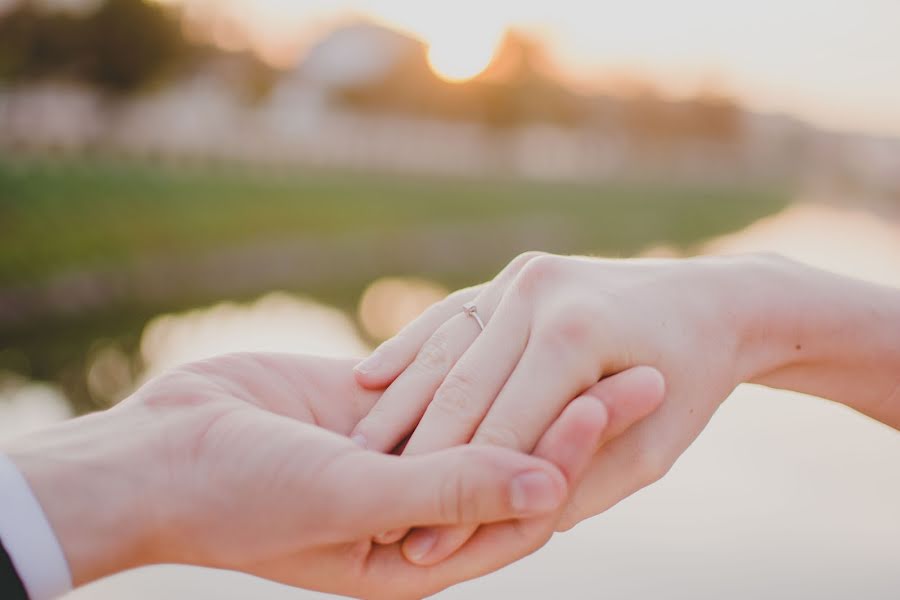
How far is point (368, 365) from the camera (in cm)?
229

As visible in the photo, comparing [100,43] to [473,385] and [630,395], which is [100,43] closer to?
[473,385]

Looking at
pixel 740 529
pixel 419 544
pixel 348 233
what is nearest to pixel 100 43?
pixel 348 233

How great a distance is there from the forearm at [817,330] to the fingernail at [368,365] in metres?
0.95

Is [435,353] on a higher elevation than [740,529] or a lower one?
higher

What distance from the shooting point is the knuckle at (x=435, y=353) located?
2.23 metres

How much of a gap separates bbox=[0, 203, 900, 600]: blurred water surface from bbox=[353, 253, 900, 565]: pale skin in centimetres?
82

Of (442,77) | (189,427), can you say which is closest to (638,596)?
(189,427)

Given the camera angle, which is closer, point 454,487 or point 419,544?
point 454,487

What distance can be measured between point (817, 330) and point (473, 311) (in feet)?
2.97

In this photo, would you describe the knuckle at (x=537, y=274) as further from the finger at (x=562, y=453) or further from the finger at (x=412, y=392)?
the finger at (x=562, y=453)

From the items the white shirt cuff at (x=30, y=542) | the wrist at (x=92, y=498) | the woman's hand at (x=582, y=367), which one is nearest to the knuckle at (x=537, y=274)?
the woman's hand at (x=582, y=367)

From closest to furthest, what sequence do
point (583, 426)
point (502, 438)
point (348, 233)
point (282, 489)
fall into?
1. point (282, 489)
2. point (583, 426)
3. point (502, 438)
4. point (348, 233)

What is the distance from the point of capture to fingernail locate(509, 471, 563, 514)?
1.61 m

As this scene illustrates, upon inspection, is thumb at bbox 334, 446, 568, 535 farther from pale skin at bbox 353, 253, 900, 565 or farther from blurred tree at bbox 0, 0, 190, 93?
blurred tree at bbox 0, 0, 190, 93
